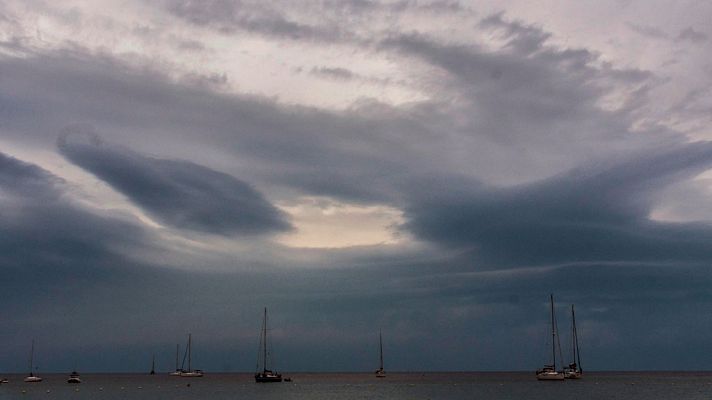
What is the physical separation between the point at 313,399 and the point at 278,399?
8692 mm

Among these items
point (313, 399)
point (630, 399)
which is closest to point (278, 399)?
point (313, 399)

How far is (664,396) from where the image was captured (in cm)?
18175

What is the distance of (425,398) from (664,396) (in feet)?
208

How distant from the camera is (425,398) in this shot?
168625mm

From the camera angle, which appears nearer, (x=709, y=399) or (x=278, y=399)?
(x=709, y=399)

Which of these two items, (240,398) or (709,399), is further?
(240,398)

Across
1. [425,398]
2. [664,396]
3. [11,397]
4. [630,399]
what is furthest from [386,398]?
[11,397]

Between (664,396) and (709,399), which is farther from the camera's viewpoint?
(664,396)

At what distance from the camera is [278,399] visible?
17512cm

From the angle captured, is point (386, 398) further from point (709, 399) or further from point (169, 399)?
point (709, 399)

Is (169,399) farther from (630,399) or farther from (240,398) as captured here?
(630,399)

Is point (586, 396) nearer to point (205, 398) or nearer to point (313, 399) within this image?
point (313, 399)

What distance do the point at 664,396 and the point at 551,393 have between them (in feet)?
92.7

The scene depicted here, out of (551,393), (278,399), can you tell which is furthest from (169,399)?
(551,393)
